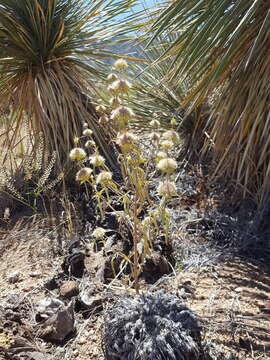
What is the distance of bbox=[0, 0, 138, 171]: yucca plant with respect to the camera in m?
3.03

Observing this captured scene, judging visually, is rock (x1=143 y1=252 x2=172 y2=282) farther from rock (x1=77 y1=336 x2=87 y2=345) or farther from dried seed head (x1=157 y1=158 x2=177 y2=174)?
dried seed head (x1=157 y1=158 x2=177 y2=174)

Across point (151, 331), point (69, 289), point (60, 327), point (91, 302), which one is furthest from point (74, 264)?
point (151, 331)

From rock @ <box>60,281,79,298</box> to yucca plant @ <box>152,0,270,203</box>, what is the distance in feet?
3.42

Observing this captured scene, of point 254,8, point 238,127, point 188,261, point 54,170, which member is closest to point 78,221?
point 54,170

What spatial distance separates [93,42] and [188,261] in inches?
75.6

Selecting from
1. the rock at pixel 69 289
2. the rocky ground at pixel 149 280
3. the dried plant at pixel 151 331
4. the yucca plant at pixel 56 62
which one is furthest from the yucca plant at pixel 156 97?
the dried plant at pixel 151 331

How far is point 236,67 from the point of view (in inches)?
89.9

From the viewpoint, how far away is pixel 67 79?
10.6ft

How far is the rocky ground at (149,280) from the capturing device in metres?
1.52

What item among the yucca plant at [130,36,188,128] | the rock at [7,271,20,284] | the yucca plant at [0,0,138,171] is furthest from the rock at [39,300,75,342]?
the yucca plant at [130,36,188,128]

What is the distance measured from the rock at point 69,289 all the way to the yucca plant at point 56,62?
1241mm

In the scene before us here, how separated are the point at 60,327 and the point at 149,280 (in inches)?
19.6

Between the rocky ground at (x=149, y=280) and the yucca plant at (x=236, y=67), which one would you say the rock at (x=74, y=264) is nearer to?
the rocky ground at (x=149, y=280)

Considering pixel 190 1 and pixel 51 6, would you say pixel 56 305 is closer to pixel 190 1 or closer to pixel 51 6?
pixel 190 1
